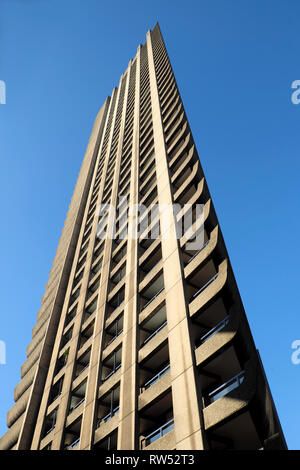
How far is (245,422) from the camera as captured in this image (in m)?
12.9

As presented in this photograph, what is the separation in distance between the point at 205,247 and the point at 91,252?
19.4m

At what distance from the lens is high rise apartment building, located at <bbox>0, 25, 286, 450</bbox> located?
13.8 metres

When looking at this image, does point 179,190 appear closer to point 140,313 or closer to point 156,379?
point 140,313

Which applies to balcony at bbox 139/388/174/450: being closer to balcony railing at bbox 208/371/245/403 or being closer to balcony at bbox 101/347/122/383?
balcony railing at bbox 208/371/245/403

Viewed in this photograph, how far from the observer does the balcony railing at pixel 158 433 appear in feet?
48.6

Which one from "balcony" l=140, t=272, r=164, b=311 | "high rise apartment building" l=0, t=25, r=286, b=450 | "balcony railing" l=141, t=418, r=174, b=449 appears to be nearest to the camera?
"high rise apartment building" l=0, t=25, r=286, b=450

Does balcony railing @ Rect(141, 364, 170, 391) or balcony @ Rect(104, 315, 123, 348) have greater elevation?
balcony @ Rect(104, 315, 123, 348)

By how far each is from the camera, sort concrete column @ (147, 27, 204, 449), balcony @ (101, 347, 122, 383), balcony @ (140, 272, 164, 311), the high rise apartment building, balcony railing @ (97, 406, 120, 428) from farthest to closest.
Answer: balcony @ (101, 347, 122, 383) → balcony @ (140, 272, 164, 311) → balcony railing @ (97, 406, 120, 428) → the high rise apartment building → concrete column @ (147, 27, 204, 449)

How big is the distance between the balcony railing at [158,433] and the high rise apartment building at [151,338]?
6 cm

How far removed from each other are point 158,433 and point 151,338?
184 inches

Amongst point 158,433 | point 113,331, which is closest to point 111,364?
point 113,331

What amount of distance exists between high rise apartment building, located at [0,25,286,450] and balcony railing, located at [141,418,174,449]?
0.06 meters

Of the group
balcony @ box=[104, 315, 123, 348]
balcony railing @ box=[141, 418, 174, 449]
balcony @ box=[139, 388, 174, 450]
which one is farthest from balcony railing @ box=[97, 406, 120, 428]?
balcony @ box=[104, 315, 123, 348]

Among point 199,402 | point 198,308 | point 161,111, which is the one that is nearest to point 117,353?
point 198,308
